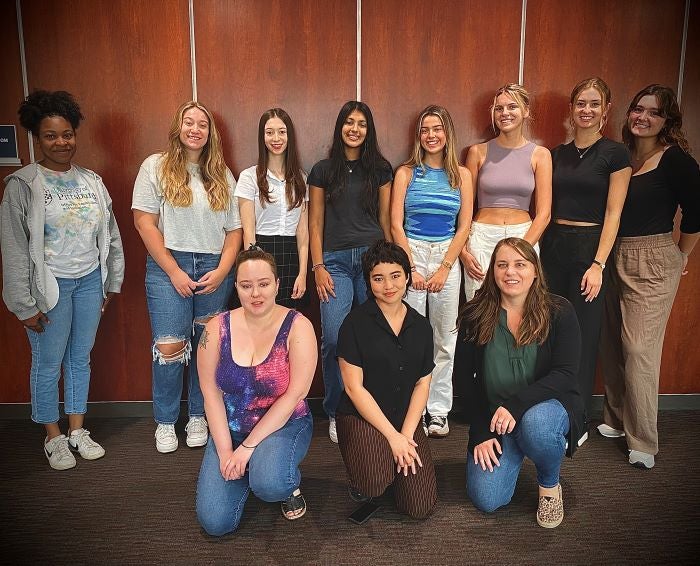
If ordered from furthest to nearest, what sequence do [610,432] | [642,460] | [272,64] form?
[272,64], [610,432], [642,460]

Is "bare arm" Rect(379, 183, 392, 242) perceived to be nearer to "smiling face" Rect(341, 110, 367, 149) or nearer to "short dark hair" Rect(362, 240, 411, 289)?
"smiling face" Rect(341, 110, 367, 149)

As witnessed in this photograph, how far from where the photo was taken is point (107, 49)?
9.70 ft

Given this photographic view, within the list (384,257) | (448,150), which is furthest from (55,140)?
(448,150)

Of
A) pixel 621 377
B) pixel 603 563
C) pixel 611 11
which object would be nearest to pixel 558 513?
pixel 603 563

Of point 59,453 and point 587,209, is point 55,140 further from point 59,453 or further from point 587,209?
point 587,209

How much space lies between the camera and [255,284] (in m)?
2.03

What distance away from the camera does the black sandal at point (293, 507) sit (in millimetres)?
2160

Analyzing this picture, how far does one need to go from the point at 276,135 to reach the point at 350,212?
524mm

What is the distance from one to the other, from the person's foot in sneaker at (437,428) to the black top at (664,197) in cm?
132

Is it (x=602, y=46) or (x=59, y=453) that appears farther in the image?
(x=602, y=46)

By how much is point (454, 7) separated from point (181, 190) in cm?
181

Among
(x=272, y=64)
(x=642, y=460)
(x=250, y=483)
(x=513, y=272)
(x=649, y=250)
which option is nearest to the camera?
(x=250, y=483)

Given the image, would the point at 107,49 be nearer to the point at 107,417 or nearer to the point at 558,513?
the point at 107,417

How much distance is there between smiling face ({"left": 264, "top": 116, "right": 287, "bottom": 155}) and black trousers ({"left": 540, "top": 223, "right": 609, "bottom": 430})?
145 centimetres
